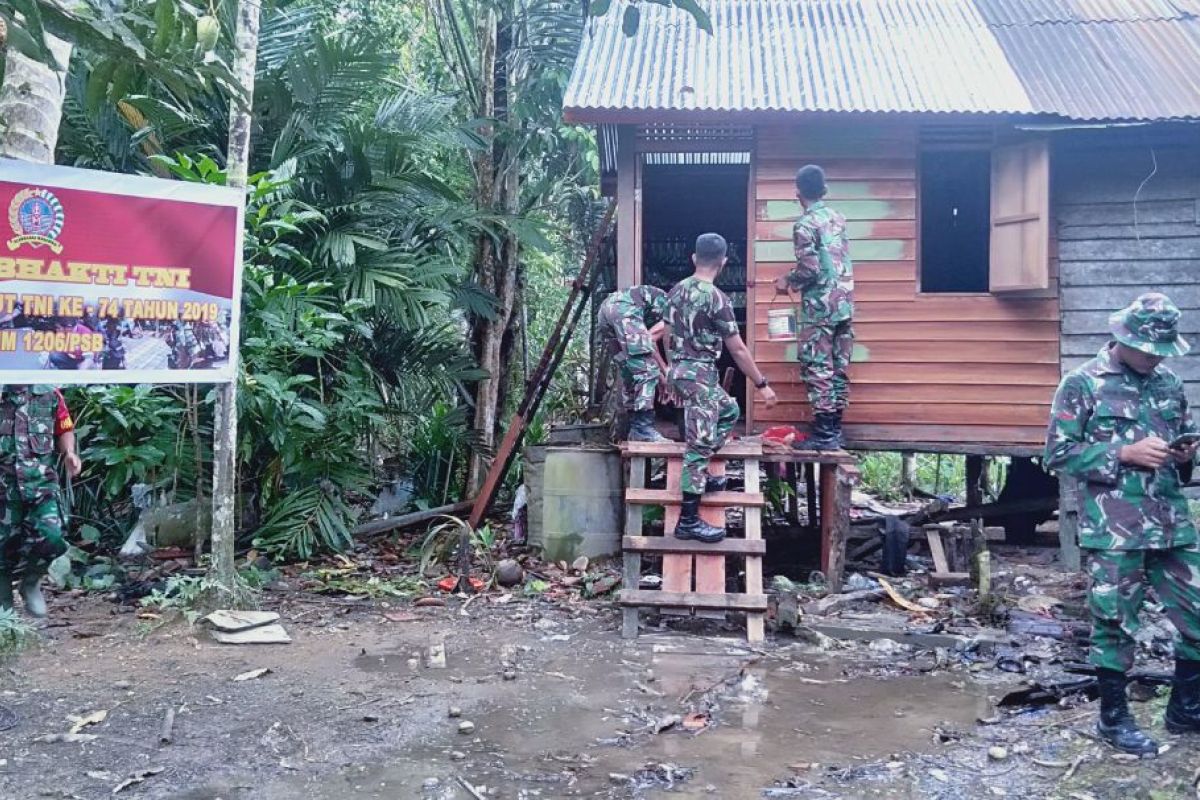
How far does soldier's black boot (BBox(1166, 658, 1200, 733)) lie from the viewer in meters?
3.84

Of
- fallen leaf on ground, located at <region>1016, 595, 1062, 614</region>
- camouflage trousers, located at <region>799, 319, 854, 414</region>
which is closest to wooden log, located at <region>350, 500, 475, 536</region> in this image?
camouflage trousers, located at <region>799, 319, 854, 414</region>

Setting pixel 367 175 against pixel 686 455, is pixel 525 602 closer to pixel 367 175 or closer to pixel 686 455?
pixel 686 455

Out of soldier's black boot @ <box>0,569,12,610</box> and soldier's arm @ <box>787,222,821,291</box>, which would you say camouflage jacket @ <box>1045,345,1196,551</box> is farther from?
soldier's black boot @ <box>0,569,12,610</box>

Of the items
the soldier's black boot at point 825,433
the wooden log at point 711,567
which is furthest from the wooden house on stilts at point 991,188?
the wooden log at point 711,567

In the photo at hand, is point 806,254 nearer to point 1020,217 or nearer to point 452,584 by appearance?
point 1020,217

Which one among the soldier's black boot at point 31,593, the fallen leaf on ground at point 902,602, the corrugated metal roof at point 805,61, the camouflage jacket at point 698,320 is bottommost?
the fallen leaf on ground at point 902,602

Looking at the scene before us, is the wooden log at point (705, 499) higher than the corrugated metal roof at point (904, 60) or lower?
lower

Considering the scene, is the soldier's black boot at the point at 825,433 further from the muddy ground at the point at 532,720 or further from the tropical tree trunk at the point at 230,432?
the tropical tree trunk at the point at 230,432

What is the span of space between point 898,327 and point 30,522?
6.08 meters


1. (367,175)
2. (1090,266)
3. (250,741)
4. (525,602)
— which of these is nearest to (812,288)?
(1090,266)

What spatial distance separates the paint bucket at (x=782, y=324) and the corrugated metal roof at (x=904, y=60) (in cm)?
150

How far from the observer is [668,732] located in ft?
13.5

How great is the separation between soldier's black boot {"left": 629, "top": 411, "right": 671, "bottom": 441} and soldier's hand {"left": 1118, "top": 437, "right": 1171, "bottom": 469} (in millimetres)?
3380

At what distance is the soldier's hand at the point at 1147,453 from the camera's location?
146 inches
